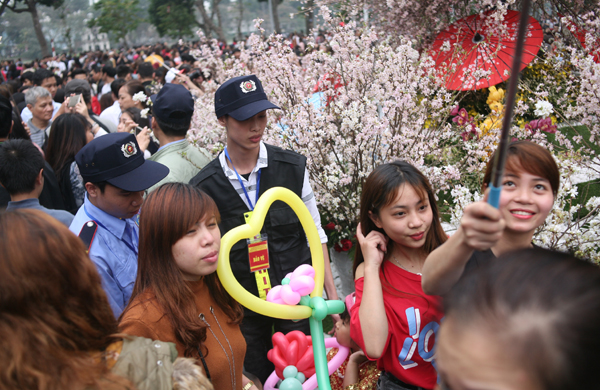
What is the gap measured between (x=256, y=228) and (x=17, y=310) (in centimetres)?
96

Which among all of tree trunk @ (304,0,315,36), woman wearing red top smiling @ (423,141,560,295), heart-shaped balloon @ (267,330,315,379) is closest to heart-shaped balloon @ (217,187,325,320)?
heart-shaped balloon @ (267,330,315,379)

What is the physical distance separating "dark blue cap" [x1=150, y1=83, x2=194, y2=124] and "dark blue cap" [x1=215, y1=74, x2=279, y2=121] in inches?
23.5

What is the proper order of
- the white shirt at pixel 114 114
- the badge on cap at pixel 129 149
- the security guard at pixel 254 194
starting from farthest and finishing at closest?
the white shirt at pixel 114 114
the security guard at pixel 254 194
the badge on cap at pixel 129 149

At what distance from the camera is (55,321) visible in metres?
1.13

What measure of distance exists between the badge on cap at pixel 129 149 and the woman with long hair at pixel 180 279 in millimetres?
670

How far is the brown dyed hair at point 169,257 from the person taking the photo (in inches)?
68.0

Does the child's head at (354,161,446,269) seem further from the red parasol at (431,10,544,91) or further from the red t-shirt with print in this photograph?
the red parasol at (431,10,544,91)

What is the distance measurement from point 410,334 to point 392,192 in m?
0.60

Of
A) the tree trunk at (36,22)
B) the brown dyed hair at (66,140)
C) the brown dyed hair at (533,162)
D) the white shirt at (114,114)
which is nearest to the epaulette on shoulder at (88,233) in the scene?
the brown dyed hair at (533,162)

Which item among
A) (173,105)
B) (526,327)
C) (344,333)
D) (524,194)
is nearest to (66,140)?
(173,105)

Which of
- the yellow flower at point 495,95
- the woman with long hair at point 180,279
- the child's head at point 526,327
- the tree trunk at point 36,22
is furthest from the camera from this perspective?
the tree trunk at point 36,22

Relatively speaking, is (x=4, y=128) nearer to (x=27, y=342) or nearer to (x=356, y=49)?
(x=356, y=49)

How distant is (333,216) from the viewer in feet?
12.5

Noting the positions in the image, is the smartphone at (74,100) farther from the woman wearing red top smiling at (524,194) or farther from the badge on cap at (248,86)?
the woman wearing red top smiling at (524,194)
